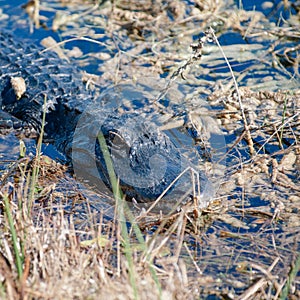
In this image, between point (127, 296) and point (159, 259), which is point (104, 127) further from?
point (127, 296)

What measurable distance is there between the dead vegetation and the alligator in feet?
0.72

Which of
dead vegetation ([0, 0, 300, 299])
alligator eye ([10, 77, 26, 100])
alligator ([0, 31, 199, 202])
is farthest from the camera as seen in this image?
alligator eye ([10, 77, 26, 100])

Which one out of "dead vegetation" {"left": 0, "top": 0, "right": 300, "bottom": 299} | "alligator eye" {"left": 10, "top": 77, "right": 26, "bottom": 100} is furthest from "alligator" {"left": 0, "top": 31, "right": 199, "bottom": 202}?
"dead vegetation" {"left": 0, "top": 0, "right": 300, "bottom": 299}

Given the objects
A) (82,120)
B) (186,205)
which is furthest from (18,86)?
(186,205)

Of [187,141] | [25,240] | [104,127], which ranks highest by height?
Answer: [25,240]

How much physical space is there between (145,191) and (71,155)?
0.98 metres

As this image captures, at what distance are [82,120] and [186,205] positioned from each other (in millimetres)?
1532

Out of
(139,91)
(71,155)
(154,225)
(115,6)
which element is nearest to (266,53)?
(139,91)

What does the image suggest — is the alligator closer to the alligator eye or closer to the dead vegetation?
the alligator eye

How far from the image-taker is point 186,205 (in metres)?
3.48

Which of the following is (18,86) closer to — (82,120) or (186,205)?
(82,120)

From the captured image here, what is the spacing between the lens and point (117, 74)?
5.59 m

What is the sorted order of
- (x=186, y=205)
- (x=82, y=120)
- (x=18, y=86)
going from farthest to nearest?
(x=18, y=86)
(x=82, y=120)
(x=186, y=205)

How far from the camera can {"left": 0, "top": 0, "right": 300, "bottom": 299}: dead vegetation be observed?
271 centimetres
